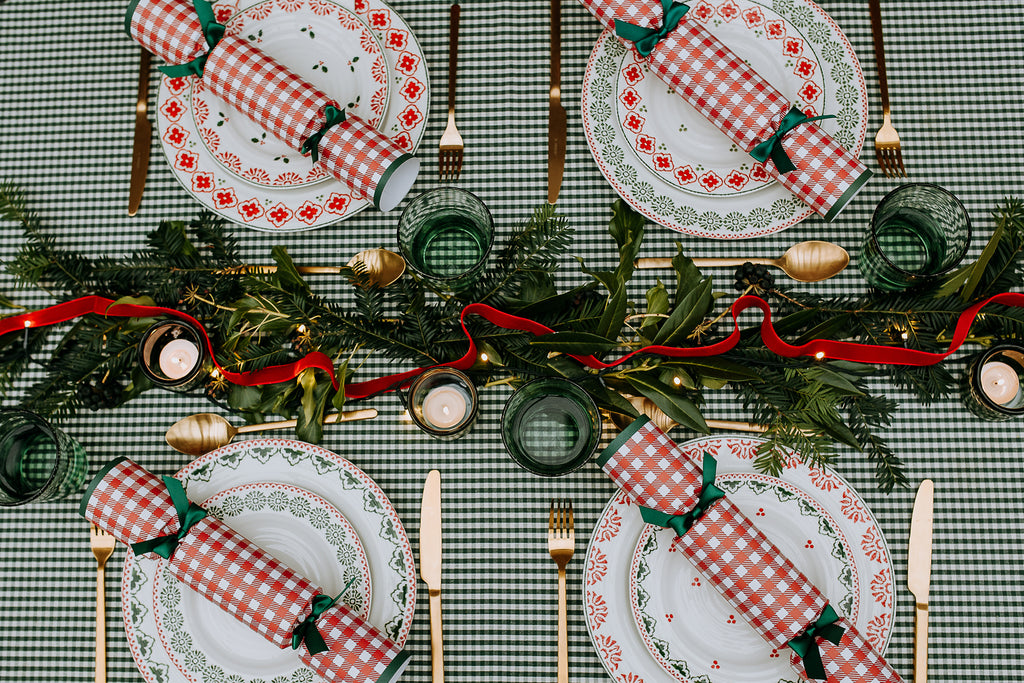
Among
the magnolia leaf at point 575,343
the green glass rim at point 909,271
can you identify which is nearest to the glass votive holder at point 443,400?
the magnolia leaf at point 575,343

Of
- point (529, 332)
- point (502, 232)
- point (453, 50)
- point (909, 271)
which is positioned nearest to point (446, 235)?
point (502, 232)

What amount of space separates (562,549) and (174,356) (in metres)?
0.64

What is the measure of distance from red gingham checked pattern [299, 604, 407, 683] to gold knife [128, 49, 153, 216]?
0.71 metres

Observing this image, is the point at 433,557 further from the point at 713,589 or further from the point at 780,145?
the point at 780,145

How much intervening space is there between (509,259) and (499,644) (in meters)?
0.56

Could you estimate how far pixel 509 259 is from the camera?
0.98 metres

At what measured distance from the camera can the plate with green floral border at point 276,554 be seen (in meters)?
0.98

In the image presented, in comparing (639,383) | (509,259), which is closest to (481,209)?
(509,259)

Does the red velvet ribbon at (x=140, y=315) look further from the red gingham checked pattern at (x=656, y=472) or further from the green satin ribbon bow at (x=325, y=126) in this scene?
the red gingham checked pattern at (x=656, y=472)

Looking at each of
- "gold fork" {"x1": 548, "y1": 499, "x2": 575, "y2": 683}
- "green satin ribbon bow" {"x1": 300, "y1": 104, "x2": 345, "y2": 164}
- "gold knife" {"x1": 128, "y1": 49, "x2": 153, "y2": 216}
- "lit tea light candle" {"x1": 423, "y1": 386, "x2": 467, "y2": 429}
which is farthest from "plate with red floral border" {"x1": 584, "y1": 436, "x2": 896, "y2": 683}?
"gold knife" {"x1": 128, "y1": 49, "x2": 153, "y2": 216}

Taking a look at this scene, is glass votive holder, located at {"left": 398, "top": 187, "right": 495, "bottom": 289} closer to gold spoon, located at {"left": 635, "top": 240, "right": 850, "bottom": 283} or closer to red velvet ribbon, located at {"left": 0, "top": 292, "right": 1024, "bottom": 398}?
red velvet ribbon, located at {"left": 0, "top": 292, "right": 1024, "bottom": 398}

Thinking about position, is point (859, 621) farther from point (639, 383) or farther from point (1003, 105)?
point (1003, 105)

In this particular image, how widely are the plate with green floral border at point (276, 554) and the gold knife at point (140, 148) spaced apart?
43 cm

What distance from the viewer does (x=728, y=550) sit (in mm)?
920
